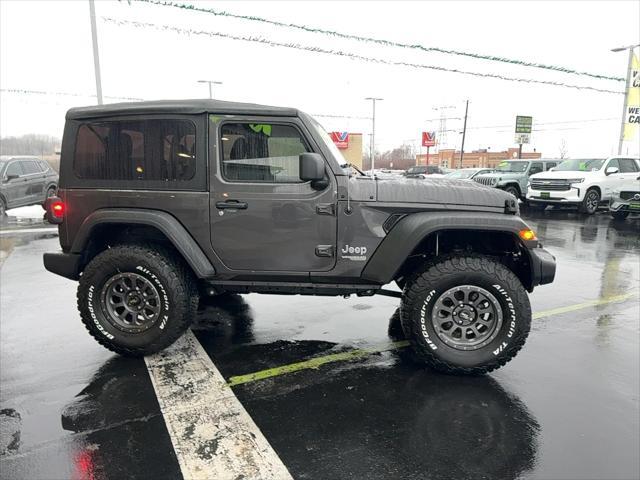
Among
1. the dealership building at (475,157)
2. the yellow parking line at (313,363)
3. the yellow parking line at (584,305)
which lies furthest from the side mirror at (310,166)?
the dealership building at (475,157)

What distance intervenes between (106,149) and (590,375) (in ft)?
14.1

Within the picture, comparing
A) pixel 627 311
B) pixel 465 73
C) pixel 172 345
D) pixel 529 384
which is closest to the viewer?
pixel 529 384

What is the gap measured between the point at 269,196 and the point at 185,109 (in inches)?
38.3

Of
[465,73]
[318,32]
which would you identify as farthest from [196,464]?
[465,73]

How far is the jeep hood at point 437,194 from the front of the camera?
3538 millimetres

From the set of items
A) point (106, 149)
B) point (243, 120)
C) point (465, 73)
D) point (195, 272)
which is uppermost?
point (465, 73)

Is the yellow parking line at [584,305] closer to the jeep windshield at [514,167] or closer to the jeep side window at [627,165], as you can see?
the jeep side window at [627,165]

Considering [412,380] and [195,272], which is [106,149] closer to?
[195,272]

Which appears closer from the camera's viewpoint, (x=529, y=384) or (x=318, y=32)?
(x=529, y=384)

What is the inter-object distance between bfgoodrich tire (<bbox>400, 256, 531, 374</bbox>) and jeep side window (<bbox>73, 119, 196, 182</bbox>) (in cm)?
212

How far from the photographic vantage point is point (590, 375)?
3.46 m

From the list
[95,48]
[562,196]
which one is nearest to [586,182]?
[562,196]

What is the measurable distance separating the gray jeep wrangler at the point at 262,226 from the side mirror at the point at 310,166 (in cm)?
12

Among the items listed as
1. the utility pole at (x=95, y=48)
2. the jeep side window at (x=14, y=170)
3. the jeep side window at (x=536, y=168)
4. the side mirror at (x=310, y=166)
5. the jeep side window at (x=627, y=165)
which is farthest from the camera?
the jeep side window at (x=536, y=168)
